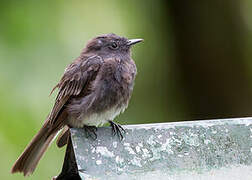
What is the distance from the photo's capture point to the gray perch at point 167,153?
10.8 feet

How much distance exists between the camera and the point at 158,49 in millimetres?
6992

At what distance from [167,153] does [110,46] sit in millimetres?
1999

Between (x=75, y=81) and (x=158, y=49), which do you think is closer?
(x=75, y=81)

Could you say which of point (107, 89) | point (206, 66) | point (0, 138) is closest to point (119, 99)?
point (107, 89)

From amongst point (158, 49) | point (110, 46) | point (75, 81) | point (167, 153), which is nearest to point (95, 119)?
point (75, 81)

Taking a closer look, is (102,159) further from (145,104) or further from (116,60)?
(145,104)

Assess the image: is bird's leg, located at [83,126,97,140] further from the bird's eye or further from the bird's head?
the bird's eye

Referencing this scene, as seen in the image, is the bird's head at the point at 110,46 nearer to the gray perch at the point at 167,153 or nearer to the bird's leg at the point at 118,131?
the bird's leg at the point at 118,131

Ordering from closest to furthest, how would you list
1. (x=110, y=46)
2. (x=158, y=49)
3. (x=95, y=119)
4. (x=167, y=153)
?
(x=167, y=153)
(x=95, y=119)
(x=110, y=46)
(x=158, y=49)

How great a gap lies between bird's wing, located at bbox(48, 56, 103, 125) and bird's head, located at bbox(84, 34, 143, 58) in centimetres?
40

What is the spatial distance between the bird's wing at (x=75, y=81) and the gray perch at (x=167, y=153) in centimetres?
93

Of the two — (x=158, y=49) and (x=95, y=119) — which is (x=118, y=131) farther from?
(x=158, y=49)

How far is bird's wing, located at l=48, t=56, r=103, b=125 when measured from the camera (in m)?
4.65

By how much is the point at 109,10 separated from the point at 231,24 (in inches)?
70.9
